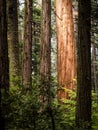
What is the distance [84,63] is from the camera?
861cm

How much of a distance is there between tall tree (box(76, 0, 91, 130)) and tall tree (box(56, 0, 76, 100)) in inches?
156

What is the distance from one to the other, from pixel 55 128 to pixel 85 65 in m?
1.67

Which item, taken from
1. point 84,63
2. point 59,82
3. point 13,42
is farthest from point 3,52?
point 13,42

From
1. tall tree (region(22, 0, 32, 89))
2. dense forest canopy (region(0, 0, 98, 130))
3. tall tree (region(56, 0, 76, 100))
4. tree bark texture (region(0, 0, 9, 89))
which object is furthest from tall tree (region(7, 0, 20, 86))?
tree bark texture (region(0, 0, 9, 89))

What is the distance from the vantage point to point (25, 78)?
46.1ft

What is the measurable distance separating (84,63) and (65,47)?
14.5 ft

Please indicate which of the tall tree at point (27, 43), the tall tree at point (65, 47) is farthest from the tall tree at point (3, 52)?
the tall tree at point (27, 43)

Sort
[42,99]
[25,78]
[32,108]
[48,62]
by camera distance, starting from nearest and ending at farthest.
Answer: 1. [32,108]
2. [42,99]
3. [48,62]
4. [25,78]

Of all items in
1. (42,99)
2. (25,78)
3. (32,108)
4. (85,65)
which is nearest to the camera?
(32,108)

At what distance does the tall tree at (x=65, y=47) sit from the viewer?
12.8 m

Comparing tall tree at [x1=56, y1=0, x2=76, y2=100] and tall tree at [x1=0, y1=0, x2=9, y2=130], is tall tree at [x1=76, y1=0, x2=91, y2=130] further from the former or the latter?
tall tree at [x1=56, y1=0, x2=76, y2=100]

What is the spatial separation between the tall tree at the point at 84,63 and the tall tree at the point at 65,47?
13.0ft

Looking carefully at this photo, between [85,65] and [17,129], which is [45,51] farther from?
[17,129]

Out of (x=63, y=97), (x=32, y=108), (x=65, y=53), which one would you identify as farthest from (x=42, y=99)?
(x=32, y=108)
